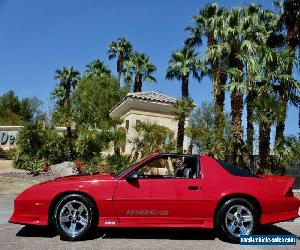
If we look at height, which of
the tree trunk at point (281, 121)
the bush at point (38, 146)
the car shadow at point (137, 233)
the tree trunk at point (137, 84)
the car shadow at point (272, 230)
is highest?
the tree trunk at point (137, 84)

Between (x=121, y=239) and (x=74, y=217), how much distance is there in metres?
0.82

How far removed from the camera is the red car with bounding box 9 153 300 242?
672 cm

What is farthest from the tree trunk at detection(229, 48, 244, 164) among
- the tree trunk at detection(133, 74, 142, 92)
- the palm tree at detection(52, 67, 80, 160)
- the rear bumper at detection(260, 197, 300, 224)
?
the palm tree at detection(52, 67, 80, 160)

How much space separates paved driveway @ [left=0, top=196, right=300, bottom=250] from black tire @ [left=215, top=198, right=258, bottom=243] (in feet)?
0.51

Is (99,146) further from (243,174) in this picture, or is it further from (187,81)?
(243,174)

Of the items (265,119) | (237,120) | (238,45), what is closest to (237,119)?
(237,120)

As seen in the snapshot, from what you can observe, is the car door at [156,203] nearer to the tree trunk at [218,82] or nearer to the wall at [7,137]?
the tree trunk at [218,82]

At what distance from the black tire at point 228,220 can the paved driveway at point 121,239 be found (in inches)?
6.2

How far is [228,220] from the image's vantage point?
22.6 feet

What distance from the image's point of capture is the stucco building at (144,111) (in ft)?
103

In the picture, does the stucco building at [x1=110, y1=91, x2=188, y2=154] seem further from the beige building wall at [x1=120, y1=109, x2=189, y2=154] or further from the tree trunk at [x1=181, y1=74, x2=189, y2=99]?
the tree trunk at [x1=181, y1=74, x2=189, y2=99]

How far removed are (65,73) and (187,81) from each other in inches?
1100

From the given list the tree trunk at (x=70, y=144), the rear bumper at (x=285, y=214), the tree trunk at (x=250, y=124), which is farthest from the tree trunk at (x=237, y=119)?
the rear bumper at (x=285, y=214)

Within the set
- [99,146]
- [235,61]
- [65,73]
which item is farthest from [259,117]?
[65,73]
